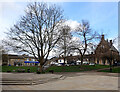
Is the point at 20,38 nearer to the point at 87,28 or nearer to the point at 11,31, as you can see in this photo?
the point at 11,31

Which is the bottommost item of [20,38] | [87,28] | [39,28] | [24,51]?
[24,51]

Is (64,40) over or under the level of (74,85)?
over

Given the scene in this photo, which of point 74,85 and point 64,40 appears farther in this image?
point 64,40

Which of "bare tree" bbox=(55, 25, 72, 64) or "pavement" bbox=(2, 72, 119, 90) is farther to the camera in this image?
"bare tree" bbox=(55, 25, 72, 64)

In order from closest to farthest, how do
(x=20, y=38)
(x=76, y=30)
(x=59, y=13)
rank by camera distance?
(x=20, y=38), (x=59, y=13), (x=76, y=30)

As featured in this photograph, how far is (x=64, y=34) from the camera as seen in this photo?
22344 mm

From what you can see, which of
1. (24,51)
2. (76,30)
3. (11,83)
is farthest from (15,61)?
(11,83)

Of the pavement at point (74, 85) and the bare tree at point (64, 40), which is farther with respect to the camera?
the bare tree at point (64, 40)

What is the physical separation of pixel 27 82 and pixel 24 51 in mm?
9825

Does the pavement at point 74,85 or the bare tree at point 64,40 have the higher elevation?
the bare tree at point 64,40

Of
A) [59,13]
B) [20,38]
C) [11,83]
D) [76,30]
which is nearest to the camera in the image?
[11,83]

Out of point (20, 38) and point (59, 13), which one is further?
point (59, 13)

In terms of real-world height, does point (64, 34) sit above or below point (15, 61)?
above

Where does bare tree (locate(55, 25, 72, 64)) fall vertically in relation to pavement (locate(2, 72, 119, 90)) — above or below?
above
